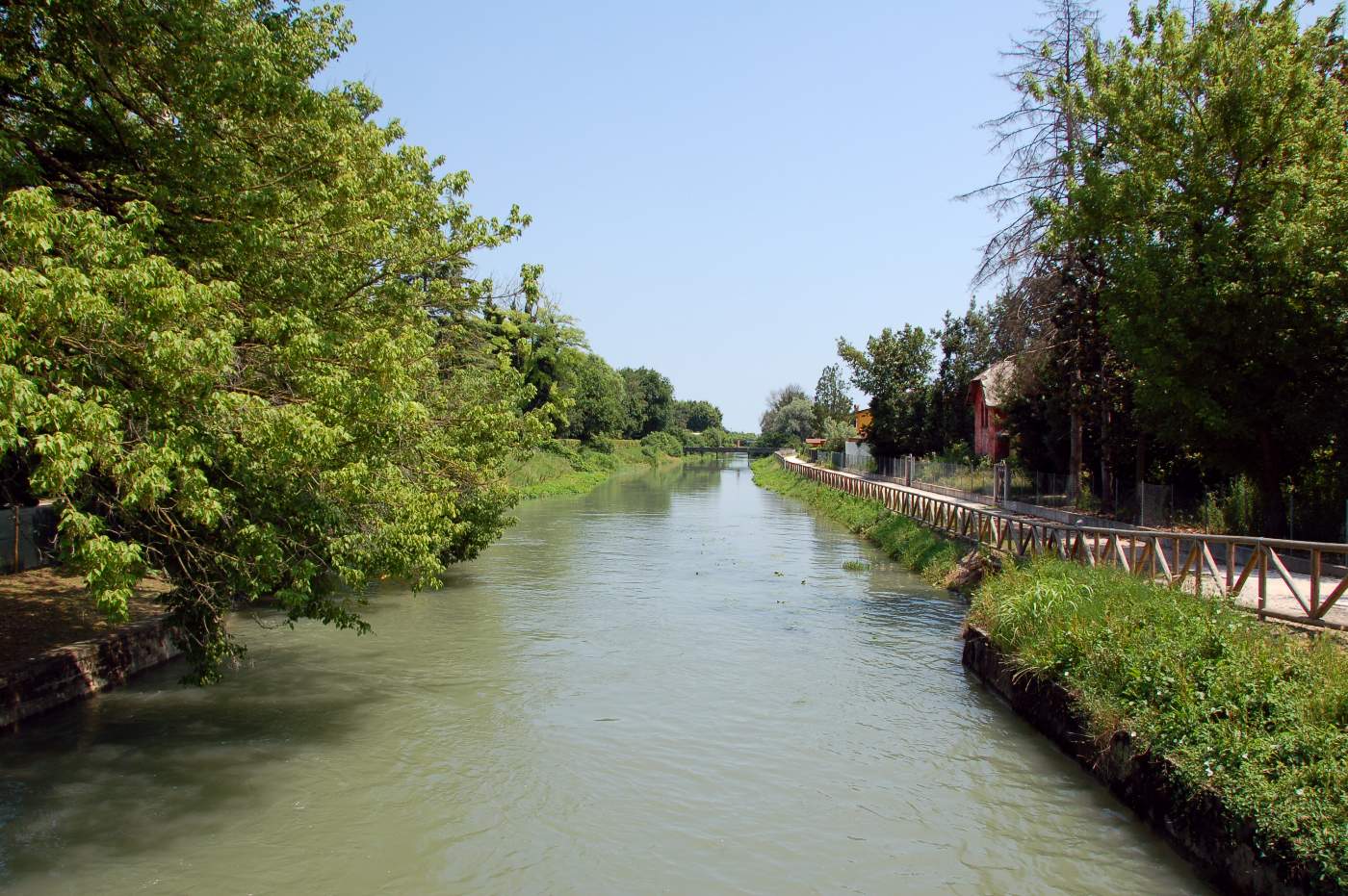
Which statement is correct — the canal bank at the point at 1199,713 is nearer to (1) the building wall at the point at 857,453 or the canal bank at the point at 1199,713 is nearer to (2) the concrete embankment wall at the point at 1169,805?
(2) the concrete embankment wall at the point at 1169,805

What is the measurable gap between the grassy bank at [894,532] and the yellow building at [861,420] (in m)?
4.16

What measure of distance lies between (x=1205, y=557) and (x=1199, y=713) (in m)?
5.60

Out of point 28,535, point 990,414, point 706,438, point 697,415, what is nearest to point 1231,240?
point 28,535

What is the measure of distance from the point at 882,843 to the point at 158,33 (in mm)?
9993

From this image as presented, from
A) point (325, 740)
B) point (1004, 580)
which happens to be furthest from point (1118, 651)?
point (325, 740)

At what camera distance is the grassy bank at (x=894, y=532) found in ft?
76.9

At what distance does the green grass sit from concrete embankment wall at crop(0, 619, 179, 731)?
989 centimetres

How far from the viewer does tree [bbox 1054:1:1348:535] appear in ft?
54.9

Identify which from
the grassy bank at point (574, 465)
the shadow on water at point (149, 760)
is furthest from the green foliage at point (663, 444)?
the shadow on water at point (149, 760)

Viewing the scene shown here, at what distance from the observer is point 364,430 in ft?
29.8

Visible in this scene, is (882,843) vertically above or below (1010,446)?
below

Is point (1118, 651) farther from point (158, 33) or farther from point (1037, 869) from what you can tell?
point (158, 33)

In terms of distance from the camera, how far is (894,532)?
95.9ft

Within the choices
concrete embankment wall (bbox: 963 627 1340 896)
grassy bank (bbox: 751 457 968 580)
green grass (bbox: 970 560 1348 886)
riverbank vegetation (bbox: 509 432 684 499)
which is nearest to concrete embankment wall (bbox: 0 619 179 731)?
concrete embankment wall (bbox: 963 627 1340 896)
